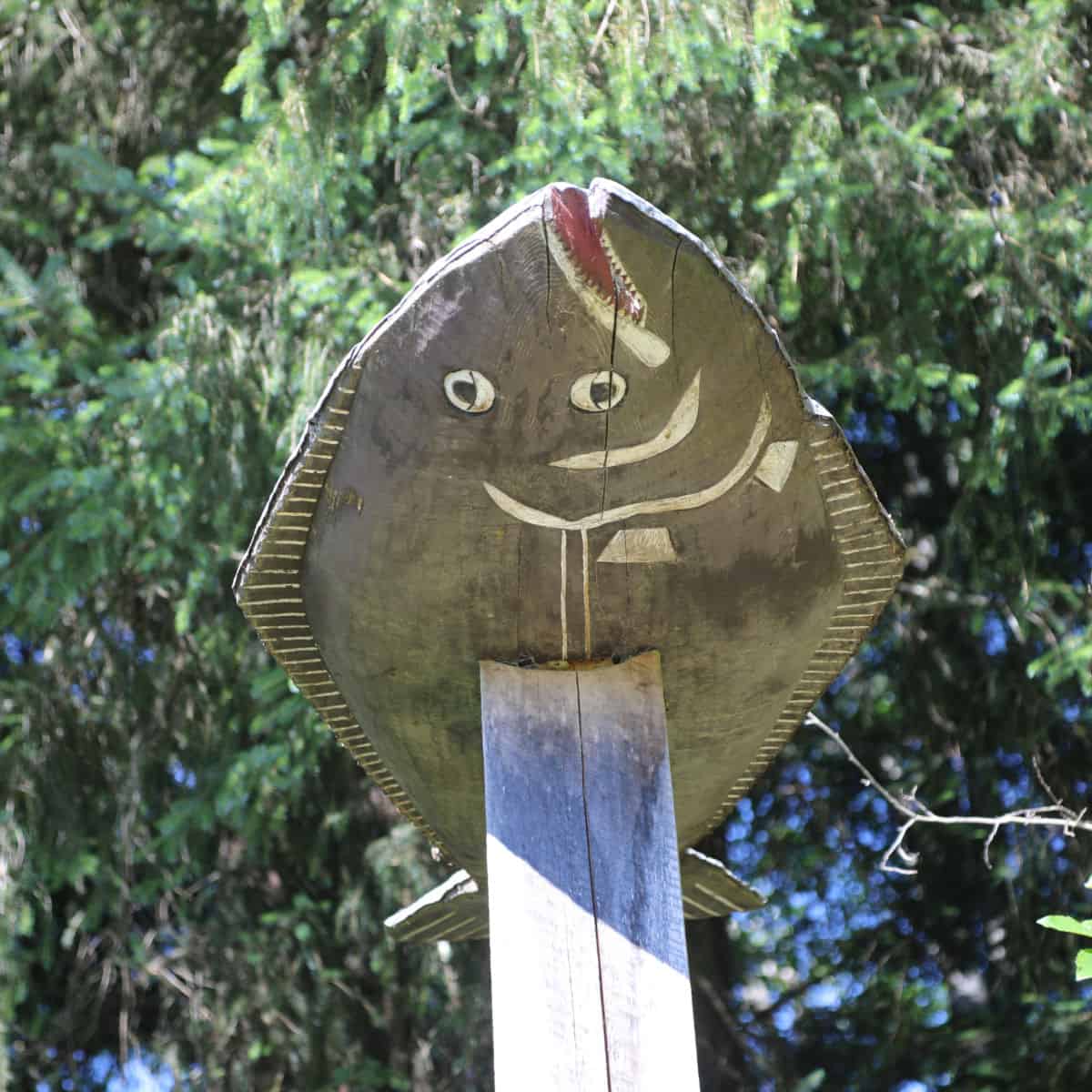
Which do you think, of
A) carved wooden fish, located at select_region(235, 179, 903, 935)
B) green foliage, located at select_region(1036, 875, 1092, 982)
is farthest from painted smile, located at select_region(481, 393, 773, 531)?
green foliage, located at select_region(1036, 875, 1092, 982)

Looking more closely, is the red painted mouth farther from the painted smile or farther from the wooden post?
the wooden post

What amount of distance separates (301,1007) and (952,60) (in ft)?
14.0

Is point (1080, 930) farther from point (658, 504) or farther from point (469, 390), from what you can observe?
point (469, 390)

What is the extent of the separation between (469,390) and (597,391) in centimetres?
16

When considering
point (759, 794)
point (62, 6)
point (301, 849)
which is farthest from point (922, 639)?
point (62, 6)

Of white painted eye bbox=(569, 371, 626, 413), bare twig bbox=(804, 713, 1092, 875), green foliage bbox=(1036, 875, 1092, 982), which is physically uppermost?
white painted eye bbox=(569, 371, 626, 413)

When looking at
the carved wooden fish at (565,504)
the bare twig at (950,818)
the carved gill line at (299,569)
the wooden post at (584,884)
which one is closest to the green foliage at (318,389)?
the bare twig at (950,818)

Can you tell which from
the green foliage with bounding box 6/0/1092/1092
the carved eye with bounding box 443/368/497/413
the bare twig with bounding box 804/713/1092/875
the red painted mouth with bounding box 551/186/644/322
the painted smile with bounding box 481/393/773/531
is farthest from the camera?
the green foliage with bounding box 6/0/1092/1092

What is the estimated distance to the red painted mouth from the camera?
1.69 m

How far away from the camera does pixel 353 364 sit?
6.01 feet

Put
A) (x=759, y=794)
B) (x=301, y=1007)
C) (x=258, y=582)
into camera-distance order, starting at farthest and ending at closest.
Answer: (x=759, y=794) → (x=301, y=1007) → (x=258, y=582)

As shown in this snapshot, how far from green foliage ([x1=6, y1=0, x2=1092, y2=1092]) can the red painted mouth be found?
8.81 feet

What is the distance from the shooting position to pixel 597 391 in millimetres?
1826

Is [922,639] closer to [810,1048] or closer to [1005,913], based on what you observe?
[1005,913]
